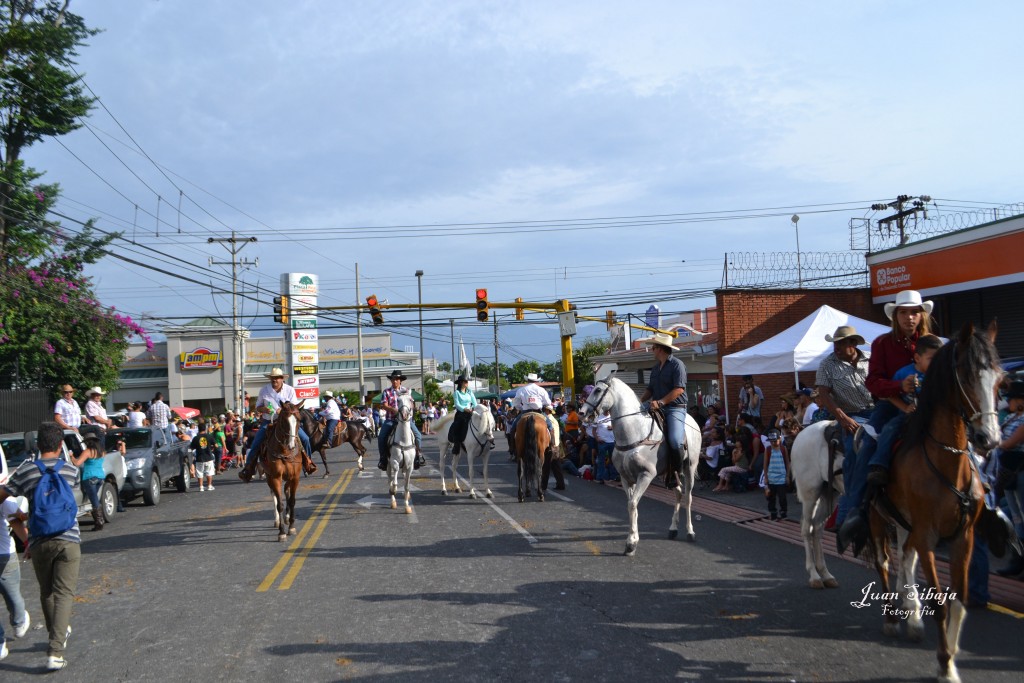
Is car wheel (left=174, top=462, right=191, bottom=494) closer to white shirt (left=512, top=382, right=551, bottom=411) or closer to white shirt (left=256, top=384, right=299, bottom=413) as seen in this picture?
white shirt (left=256, top=384, right=299, bottom=413)

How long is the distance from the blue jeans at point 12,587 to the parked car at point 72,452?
5288 mm

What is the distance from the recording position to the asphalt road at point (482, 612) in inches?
234

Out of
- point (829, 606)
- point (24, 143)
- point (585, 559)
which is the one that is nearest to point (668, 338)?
point (585, 559)

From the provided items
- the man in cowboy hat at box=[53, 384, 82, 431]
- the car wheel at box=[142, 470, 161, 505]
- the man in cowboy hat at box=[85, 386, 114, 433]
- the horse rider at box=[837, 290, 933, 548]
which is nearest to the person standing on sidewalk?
the horse rider at box=[837, 290, 933, 548]

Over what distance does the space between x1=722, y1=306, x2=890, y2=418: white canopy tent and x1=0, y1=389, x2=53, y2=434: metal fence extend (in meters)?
21.3

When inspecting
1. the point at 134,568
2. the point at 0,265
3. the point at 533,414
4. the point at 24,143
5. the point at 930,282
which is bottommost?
the point at 134,568

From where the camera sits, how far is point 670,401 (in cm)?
1088

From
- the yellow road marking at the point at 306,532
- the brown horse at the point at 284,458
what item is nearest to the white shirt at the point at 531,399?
the yellow road marking at the point at 306,532

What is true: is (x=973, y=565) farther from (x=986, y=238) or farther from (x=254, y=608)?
(x=986, y=238)

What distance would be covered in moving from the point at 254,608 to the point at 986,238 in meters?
18.4

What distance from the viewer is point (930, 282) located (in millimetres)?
21094

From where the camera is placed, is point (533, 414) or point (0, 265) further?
point (0, 265)

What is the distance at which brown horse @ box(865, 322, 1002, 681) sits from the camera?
5.20 meters

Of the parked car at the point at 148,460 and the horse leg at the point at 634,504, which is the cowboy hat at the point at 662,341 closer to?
the horse leg at the point at 634,504
